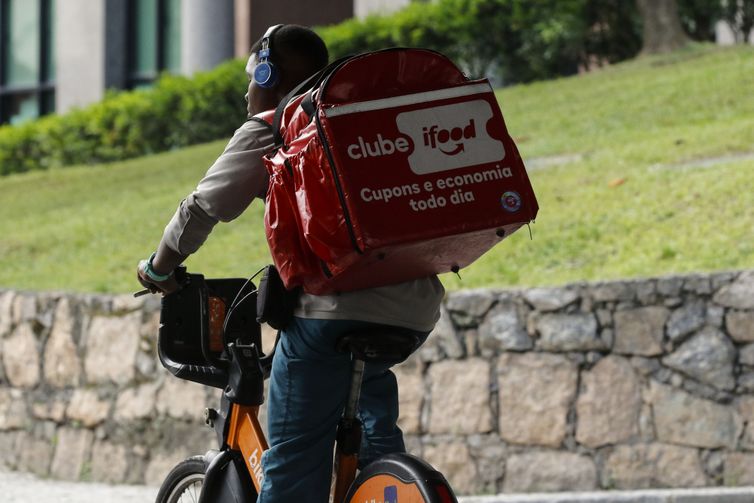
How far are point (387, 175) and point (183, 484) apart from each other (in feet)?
5.19

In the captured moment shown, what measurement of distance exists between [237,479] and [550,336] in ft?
12.0

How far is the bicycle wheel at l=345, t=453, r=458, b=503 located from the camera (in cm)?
354

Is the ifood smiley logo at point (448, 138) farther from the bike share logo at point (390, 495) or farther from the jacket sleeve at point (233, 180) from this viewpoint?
the bike share logo at point (390, 495)

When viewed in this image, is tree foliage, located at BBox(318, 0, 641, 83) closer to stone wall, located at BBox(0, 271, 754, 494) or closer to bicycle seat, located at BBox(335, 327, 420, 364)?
stone wall, located at BBox(0, 271, 754, 494)

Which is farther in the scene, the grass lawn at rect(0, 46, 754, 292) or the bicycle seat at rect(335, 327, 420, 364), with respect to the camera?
the grass lawn at rect(0, 46, 754, 292)

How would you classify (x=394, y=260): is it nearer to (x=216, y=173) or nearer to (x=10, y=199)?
(x=216, y=173)

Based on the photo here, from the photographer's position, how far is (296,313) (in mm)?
3689

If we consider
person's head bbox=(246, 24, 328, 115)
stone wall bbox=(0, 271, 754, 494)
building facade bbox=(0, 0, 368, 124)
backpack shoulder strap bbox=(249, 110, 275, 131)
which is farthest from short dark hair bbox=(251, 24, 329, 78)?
building facade bbox=(0, 0, 368, 124)

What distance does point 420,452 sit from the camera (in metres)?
7.76

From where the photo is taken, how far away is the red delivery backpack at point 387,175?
3365 millimetres

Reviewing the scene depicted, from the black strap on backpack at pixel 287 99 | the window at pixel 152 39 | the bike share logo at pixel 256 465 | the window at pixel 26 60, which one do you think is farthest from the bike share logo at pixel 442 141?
the window at pixel 26 60

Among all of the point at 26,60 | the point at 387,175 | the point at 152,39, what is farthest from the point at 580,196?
the point at 26,60

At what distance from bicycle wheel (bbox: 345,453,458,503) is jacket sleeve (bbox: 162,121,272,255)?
81 centimetres

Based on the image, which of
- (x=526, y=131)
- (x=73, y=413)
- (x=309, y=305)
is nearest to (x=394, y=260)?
(x=309, y=305)
